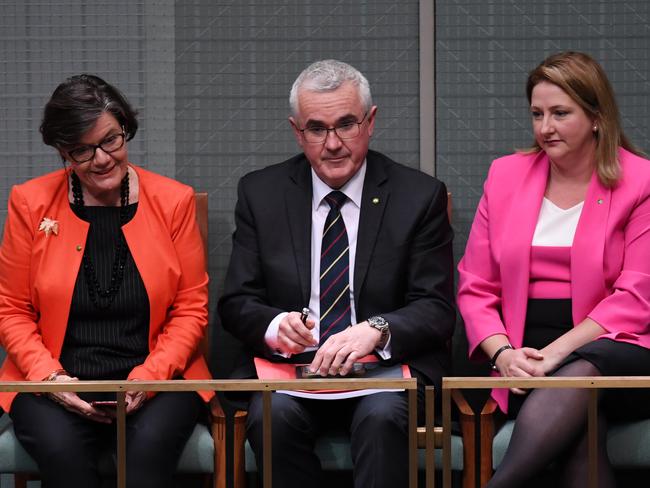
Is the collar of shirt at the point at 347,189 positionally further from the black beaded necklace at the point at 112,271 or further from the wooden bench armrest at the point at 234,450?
the wooden bench armrest at the point at 234,450

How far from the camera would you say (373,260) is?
11.9 ft

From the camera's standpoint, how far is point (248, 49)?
13.8 ft

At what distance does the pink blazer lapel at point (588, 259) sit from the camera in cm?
352

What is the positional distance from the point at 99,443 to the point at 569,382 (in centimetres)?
136

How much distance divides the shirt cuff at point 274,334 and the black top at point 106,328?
40cm

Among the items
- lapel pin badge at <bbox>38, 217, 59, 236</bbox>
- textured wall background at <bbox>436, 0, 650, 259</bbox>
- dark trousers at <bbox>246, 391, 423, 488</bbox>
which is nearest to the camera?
dark trousers at <bbox>246, 391, 423, 488</bbox>

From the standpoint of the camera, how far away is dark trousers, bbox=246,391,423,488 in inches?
127

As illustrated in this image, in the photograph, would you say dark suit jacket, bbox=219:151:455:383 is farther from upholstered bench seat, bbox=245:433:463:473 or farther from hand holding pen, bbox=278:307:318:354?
upholstered bench seat, bbox=245:433:463:473

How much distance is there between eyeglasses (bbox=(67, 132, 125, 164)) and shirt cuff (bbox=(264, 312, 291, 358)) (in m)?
0.70

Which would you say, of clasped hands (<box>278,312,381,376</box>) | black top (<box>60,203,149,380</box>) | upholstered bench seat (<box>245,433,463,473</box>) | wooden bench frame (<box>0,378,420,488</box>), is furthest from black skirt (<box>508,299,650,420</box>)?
black top (<box>60,203,149,380</box>)

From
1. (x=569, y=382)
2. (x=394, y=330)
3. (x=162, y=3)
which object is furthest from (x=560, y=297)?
(x=162, y=3)

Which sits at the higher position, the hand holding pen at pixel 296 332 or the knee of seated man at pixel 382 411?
the hand holding pen at pixel 296 332

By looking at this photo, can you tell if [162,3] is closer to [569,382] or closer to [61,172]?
[61,172]

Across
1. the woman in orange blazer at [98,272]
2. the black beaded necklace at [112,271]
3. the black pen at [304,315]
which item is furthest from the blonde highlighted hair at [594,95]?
the black beaded necklace at [112,271]
